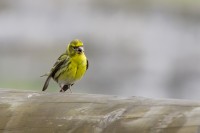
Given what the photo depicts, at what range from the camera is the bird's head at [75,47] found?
7.49 metres

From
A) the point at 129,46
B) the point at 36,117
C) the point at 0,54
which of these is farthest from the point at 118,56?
the point at 36,117

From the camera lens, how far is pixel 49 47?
17.1 meters

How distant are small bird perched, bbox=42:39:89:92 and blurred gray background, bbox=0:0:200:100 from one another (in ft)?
18.6

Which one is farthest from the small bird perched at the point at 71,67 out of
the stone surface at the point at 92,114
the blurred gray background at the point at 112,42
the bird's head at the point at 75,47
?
the blurred gray background at the point at 112,42

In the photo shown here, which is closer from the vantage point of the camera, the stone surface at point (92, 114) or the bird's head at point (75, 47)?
the stone surface at point (92, 114)

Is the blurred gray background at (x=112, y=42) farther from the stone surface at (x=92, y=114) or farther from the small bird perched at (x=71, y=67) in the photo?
the stone surface at (x=92, y=114)

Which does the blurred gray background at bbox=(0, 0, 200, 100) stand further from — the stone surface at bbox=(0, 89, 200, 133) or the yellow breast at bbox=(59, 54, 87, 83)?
the stone surface at bbox=(0, 89, 200, 133)

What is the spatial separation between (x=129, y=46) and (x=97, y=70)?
7.41 ft

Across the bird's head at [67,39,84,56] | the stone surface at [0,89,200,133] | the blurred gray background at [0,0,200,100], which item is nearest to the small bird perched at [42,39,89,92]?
the bird's head at [67,39,84,56]

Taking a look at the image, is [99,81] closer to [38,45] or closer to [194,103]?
[38,45]

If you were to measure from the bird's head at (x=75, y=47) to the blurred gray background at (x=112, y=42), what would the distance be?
→ 5815mm

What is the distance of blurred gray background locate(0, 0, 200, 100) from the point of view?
1495cm

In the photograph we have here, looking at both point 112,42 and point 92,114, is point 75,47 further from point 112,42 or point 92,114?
point 112,42

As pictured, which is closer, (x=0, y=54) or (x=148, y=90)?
(x=148, y=90)
